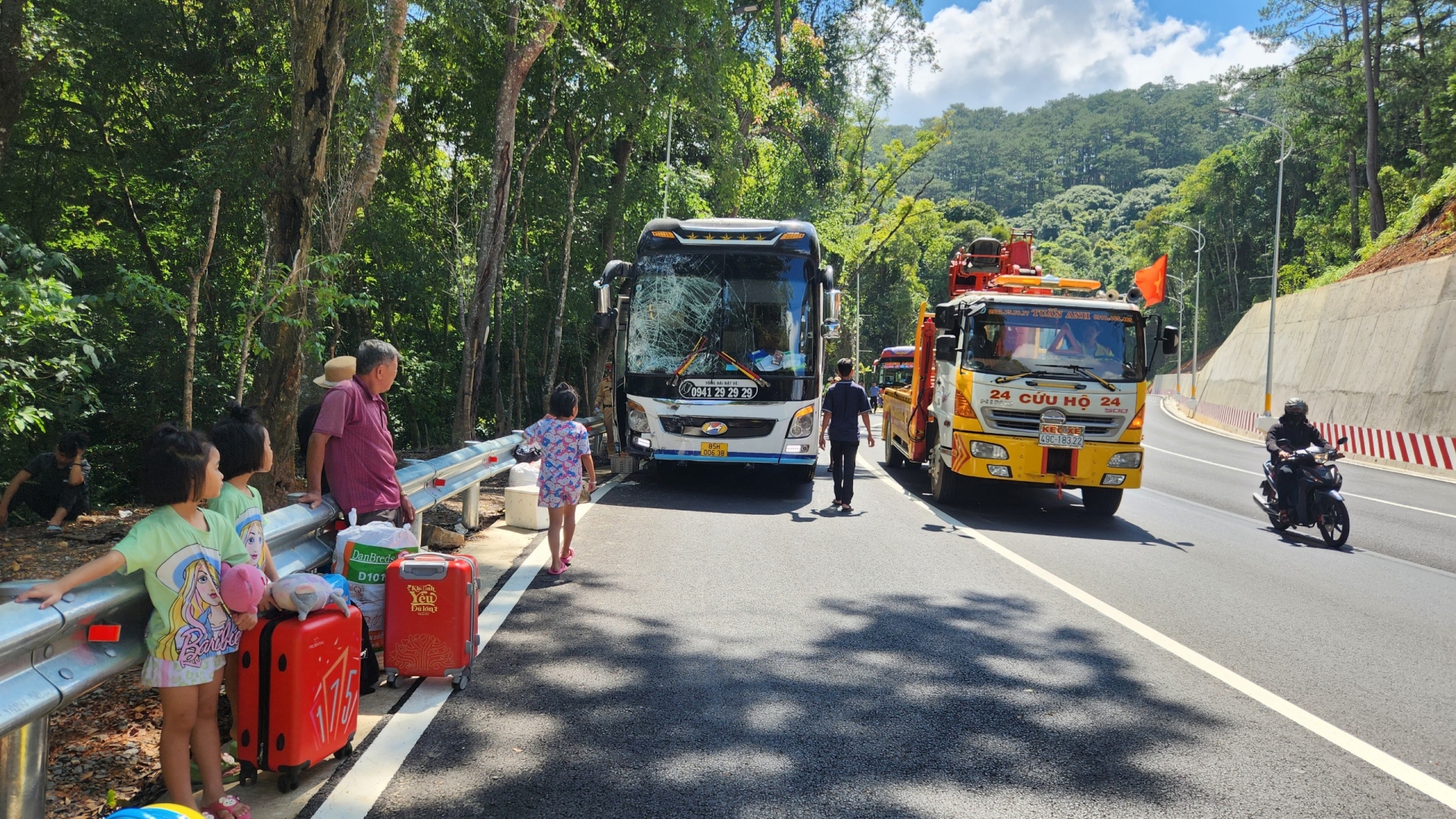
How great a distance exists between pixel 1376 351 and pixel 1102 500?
79.2ft

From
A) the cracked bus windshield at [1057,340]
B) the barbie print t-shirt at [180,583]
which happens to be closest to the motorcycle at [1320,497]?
the cracked bus windshield at [1057,340]

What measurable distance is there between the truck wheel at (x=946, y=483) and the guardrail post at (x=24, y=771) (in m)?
10.5

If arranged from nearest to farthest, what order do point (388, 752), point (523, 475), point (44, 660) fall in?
point (44, 660) < point (388, 752) < point (523, 475)

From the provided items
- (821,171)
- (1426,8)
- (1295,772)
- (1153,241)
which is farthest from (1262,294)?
(1295,772)

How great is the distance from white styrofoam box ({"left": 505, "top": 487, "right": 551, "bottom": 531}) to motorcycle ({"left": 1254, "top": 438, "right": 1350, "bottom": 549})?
342 inches

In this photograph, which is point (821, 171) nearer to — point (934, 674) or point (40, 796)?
point (934, 674)

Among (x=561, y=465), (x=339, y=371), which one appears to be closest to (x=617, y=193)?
(x=561, y=465)

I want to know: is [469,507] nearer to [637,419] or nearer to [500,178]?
[637,419]

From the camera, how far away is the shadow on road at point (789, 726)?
3.93 m

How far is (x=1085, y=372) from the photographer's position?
11719 millimetres

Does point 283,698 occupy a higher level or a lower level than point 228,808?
higher

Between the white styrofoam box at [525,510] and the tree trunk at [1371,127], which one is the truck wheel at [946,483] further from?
the tree trunk at [1371,127]

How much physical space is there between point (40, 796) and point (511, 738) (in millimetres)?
1791

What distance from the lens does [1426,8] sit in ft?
135
